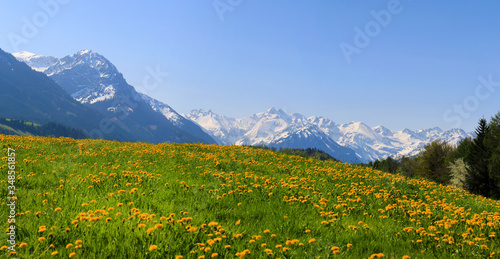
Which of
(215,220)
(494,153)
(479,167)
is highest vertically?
(494,153)

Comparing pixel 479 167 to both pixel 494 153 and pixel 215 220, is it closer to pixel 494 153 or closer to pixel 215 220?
pixel 494 153

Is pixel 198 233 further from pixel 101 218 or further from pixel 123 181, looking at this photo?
pixel 123 181

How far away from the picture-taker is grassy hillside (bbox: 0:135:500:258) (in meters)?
4.26

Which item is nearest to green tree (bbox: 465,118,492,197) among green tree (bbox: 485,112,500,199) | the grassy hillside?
green tree (bbox: 485,112,500,199)

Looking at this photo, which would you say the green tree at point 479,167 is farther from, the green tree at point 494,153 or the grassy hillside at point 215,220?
the grassy hillside at point 215,220

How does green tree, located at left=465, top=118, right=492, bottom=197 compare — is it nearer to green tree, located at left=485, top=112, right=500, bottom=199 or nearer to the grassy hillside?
green tree, located at left=485, top=112, right=500, bottom=199

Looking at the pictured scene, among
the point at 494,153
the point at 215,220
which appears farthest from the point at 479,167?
the point at 215,220

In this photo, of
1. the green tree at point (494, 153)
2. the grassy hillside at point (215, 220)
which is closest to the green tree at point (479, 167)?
the green tree at point (494, 153)

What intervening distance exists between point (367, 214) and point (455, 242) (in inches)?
73.1

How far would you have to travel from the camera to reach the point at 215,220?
5.75m

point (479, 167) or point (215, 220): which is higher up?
point (479, 167)

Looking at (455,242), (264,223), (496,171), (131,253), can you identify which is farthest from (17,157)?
(496,171)

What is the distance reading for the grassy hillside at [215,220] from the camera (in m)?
4.26

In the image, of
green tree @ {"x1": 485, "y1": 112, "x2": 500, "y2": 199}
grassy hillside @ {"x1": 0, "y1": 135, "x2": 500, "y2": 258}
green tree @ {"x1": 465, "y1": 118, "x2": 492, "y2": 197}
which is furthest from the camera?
green tree @ {"x1": 465, "y1": 118, "x2": 492, "y2": 197}
